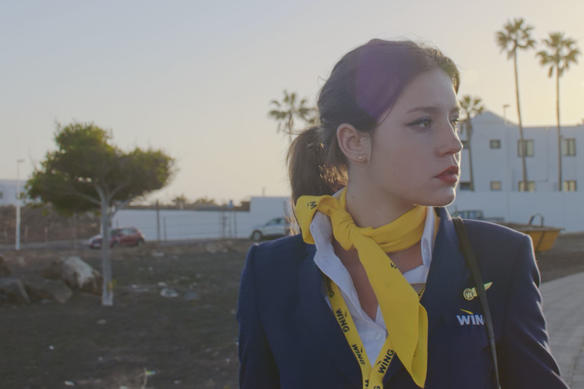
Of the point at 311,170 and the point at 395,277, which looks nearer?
the point at 395,277

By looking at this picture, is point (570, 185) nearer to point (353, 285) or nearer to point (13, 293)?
point (13, 293)

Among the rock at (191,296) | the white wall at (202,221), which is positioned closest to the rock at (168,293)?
the rock at (191,296)

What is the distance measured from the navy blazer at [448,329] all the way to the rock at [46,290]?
11.2 meters

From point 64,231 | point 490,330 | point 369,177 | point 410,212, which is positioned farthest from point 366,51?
point 64,231

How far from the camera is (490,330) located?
4.93 ft

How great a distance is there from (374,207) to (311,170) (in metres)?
0.47

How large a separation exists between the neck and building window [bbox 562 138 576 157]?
46341mm

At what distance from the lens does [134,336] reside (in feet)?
30.1

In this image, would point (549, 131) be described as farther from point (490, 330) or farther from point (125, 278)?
point (490, 330)

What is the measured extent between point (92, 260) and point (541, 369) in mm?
19297

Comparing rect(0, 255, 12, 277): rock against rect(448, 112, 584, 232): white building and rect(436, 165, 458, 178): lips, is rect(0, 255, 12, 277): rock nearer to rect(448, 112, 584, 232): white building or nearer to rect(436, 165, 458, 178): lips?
rect(436, 165, 458, 178): lips

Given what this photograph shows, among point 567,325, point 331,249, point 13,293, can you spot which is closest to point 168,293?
point 13,293

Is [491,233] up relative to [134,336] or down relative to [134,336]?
up

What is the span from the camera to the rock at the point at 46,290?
11.9 m
